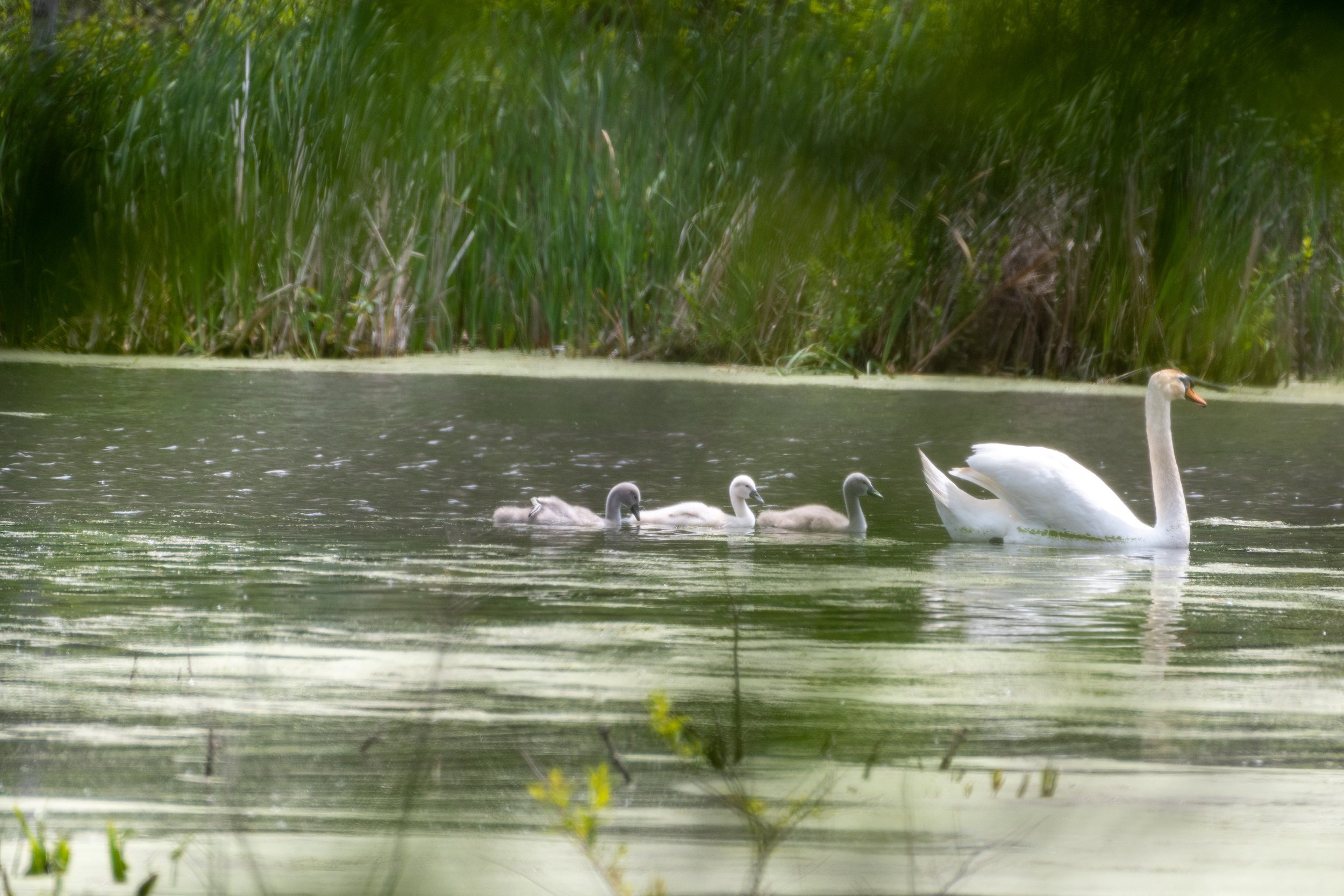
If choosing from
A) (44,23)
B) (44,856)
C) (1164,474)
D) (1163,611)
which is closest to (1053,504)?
(1164,474)

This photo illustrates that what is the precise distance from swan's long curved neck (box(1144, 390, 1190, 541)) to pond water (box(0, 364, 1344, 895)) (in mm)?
136

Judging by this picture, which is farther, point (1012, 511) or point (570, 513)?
point (1012, 511)

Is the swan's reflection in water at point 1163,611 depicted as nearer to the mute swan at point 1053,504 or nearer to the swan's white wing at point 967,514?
the mute swan at point 1053,504

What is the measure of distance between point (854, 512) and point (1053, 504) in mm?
694

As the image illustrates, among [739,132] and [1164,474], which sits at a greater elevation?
[739,132]

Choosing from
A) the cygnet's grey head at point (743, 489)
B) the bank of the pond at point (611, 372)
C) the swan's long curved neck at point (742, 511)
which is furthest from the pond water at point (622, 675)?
the bank of the pond at point (611, 372)

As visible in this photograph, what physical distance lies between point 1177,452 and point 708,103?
Result: 7971 millimetres

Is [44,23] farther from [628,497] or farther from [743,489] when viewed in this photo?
[743,489]

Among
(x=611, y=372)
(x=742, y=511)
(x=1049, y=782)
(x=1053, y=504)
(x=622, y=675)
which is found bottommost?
(x=611, y=372)

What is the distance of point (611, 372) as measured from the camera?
10031 mm

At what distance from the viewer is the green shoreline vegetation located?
819 mm

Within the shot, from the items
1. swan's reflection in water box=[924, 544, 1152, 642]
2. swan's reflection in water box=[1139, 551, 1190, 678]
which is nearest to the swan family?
swan's reflection in water box=[924, 544, 1152, 642]

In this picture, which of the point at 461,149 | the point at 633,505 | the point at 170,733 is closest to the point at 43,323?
the point at 461,149

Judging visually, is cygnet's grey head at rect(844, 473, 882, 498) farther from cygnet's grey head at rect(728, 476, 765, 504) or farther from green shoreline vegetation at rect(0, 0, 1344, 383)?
green shoreline vegetation at rect(0, 0, 1344, 383)
